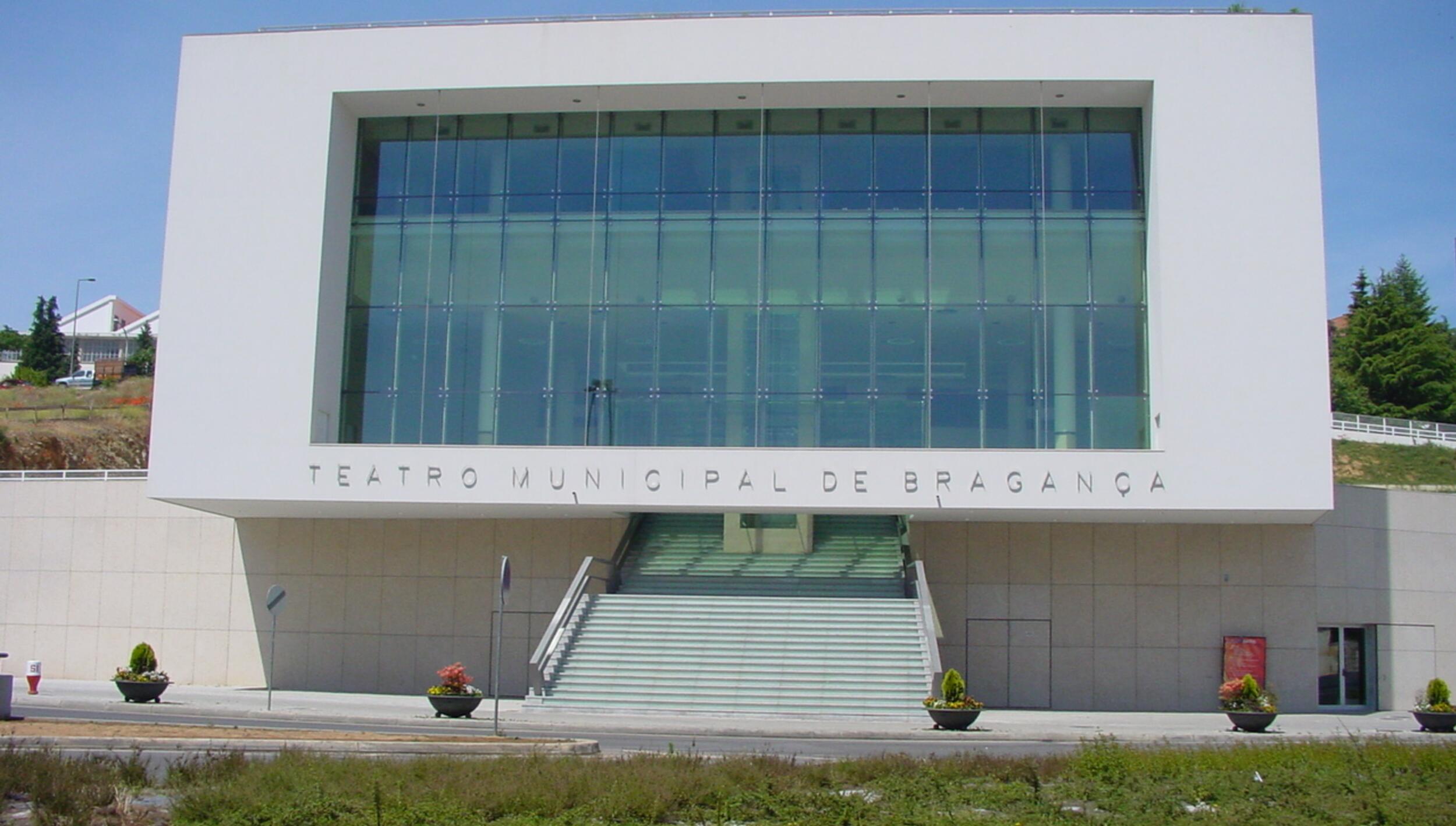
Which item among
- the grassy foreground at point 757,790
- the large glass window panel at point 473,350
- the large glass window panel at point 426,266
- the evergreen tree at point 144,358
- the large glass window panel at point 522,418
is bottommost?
the grassy foreground at point 757,790

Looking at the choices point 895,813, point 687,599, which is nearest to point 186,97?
point 687,599

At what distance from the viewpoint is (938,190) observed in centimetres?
3425

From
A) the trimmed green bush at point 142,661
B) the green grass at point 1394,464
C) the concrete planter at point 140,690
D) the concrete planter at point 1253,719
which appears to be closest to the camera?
the concrete planter at point 1253,719

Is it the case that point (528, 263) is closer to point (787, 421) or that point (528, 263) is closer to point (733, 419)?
point (733, 419)

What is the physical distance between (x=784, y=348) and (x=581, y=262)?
523 centimetres

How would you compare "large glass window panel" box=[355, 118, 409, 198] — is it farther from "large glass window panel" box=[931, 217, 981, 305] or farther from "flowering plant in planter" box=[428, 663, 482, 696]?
"flowering plant in planter" box=[428, 663, 482, 696]

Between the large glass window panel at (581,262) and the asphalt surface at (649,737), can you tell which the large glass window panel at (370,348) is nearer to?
the large glass window panel at (581,262)

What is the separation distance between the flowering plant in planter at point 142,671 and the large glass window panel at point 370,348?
7.75 meters

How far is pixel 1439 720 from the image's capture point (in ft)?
93.5

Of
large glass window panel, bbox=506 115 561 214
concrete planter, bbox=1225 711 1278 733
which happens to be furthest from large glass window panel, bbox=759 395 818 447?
concrete planter, bbox=1225 711 1278 733

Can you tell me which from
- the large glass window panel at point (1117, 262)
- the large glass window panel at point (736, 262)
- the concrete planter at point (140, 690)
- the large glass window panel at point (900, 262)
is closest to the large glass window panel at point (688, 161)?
the large glass window panel at point (736, 262)

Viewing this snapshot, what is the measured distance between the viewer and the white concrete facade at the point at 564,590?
3366 centimetres

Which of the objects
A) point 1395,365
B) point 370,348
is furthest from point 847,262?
point 1395,365

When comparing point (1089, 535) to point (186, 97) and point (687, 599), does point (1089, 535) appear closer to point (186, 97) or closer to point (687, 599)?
point (687, 599)
